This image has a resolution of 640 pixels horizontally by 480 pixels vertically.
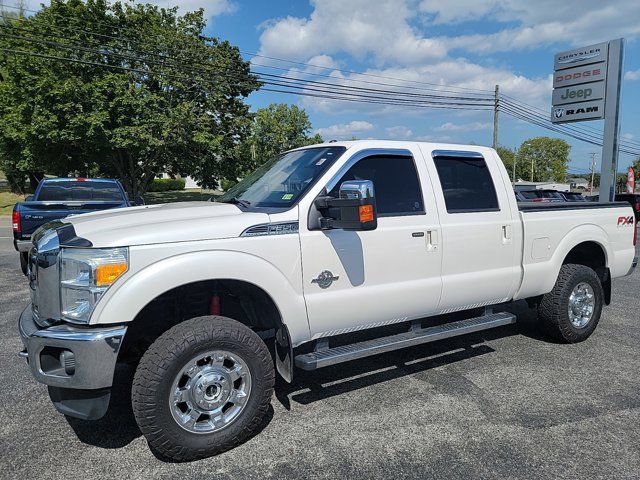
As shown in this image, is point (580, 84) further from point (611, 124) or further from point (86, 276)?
point (86, 276)

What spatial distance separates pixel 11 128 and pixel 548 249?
83.3 ft

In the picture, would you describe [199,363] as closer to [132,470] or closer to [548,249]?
[132,470]

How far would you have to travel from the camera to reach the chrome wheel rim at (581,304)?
5.12 meters

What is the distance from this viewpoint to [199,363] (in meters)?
3.04

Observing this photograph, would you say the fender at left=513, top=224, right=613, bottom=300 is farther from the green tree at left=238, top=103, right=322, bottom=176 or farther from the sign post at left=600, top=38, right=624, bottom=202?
the green tree at left=238, top=103, right=322, bottom=176

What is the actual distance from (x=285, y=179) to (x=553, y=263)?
2.93 m

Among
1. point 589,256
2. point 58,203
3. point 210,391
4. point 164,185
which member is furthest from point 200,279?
point 164,185

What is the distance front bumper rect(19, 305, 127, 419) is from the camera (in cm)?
273

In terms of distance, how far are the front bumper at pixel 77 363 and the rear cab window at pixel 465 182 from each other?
2.85 m

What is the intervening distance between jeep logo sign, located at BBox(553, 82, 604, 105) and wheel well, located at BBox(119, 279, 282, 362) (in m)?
20.0

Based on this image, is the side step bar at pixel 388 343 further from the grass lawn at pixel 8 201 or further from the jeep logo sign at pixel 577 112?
the grass lawn at pixel 8 201

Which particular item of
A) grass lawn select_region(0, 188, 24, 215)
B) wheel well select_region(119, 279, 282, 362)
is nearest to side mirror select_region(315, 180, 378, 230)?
wheel well select_region(119, 279, 282, 362)

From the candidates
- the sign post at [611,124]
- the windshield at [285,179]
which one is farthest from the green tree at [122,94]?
the windshield at [285,179]

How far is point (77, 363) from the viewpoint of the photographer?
2.73 m
